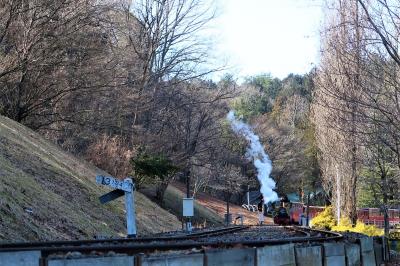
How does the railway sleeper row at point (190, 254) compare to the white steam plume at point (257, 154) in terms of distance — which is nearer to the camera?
the railway sleeper row at point (190, 254)

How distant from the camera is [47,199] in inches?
629

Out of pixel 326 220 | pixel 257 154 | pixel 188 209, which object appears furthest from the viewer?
pixel 257 154

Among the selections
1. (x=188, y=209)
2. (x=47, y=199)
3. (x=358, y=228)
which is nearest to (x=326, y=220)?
(x=358, y=228)

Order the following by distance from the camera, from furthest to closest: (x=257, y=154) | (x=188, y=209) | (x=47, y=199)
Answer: (x=257, y=154) → (x=188, y=209) → (x=47, y=199)

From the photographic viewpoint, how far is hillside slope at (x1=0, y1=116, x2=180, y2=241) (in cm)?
1273

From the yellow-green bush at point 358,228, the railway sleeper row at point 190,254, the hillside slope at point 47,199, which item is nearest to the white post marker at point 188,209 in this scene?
the hillside slope at point 47,199

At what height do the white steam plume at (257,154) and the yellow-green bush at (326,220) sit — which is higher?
the white steam plume at (257,154)

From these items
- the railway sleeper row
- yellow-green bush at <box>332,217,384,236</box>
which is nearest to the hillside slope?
the railway sleeper row

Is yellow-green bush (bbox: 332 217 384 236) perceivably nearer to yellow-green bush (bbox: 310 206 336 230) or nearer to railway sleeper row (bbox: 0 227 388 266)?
yellow-green bush (bbox: 310 206 336 230)

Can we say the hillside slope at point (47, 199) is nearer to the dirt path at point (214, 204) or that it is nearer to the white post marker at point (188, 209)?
the white post marker at point (188, 209)

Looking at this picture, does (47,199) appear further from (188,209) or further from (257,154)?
(257,154)

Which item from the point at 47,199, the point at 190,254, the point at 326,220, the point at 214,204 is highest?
the point at 47,199

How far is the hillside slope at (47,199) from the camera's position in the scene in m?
12.7

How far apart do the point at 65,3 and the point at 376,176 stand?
1609cm
